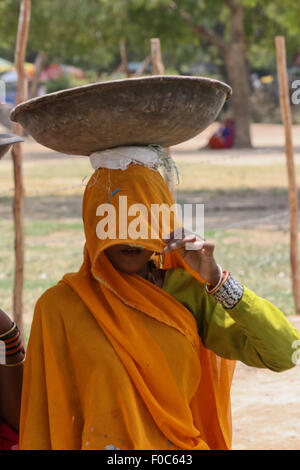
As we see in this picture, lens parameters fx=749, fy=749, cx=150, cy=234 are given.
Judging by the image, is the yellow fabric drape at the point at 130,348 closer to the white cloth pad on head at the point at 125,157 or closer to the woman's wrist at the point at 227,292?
the white cloth pad on head at the point at 125,157

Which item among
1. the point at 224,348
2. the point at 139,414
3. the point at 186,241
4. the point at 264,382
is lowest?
the point at 264,382

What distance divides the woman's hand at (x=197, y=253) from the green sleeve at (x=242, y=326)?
134 millimetres

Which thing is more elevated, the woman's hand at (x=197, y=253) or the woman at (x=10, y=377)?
the woman's hand at (x=197, y=253)

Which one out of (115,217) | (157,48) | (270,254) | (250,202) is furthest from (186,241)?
(250,202)

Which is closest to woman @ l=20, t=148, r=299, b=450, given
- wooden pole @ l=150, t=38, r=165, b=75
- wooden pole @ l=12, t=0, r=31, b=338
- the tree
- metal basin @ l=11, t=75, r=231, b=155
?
metal basin @ l=11, t=75, r=231, b=155

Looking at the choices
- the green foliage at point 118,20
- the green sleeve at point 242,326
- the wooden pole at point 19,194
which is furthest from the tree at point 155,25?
the green sleeve at point 242,326

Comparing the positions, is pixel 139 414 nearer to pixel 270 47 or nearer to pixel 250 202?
pixel 250 202

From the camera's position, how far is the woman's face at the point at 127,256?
257 cm

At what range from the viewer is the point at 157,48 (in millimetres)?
→ 6668

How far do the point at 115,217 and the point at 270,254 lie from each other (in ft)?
24.1

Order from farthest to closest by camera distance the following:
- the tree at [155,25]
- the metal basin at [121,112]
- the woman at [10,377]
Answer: the tree at [155,25] → the woman at [10,377] → the metal basin at [121,112]

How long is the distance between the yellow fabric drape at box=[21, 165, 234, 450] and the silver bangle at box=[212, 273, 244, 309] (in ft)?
0.64

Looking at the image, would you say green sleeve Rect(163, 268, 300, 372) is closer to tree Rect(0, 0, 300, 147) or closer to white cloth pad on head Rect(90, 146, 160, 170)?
white cloth pad on head Rect(90, 146, 160, 170)

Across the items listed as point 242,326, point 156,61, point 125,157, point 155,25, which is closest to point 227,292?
point 242,326
